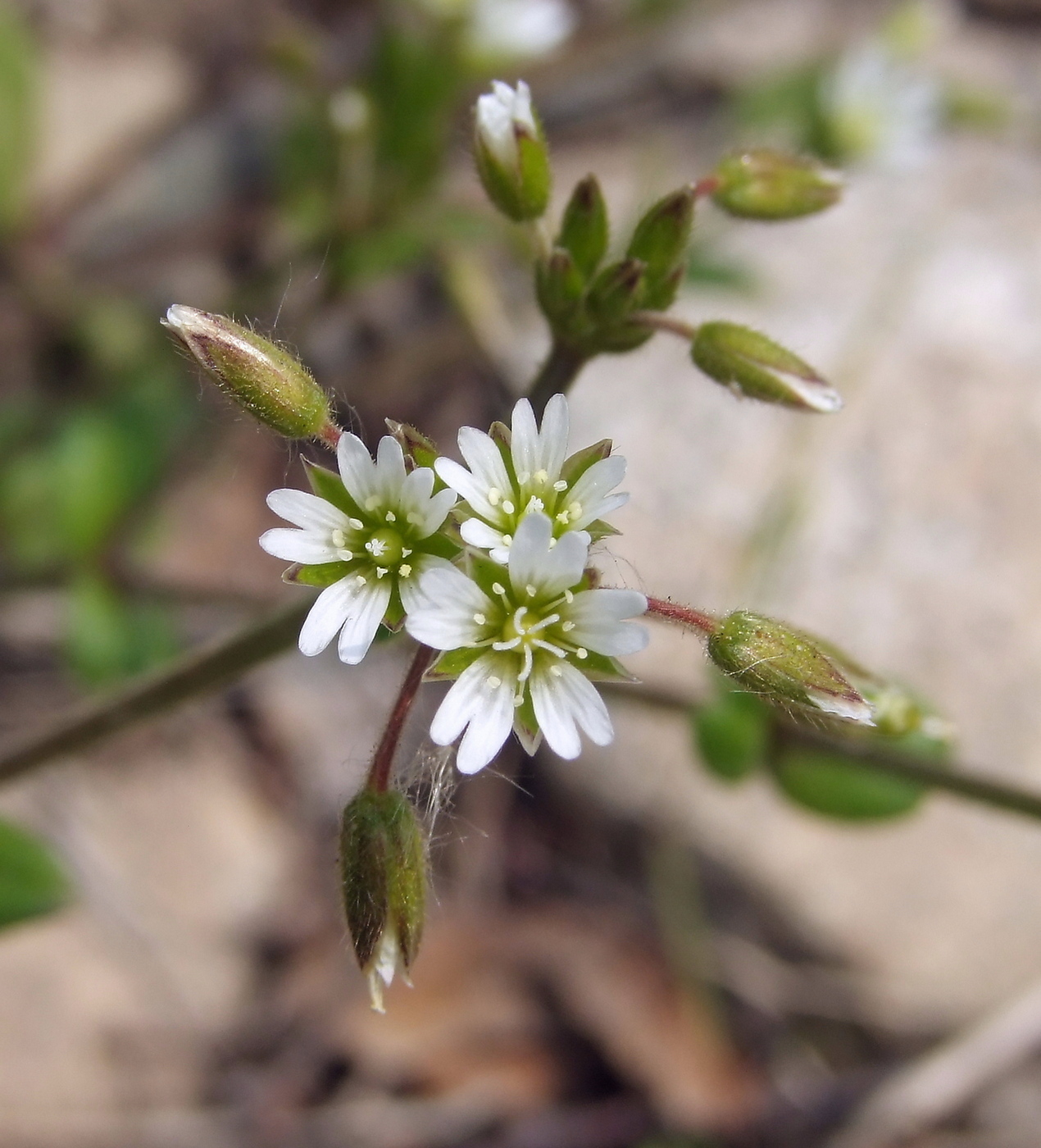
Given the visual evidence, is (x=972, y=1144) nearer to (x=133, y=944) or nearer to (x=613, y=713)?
(x=613, y=713)

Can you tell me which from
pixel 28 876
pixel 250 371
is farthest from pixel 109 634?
pixel 250 371

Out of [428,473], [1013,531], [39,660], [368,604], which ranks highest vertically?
[428,473]

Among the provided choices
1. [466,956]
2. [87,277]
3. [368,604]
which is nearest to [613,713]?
[466,956]

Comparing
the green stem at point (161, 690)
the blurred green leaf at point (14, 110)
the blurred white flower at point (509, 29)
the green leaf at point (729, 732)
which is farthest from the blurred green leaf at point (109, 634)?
the blurred white flower at point (509, 29)

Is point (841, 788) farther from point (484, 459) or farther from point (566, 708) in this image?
point (484, 459)

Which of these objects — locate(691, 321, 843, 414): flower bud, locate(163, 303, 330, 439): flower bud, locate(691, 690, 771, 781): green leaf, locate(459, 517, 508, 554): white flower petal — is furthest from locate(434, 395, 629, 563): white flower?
locate(691, 690, 771, 781): green leaf

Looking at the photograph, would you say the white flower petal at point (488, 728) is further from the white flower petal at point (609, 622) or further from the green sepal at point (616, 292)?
the green sepal at point (616, 292)
